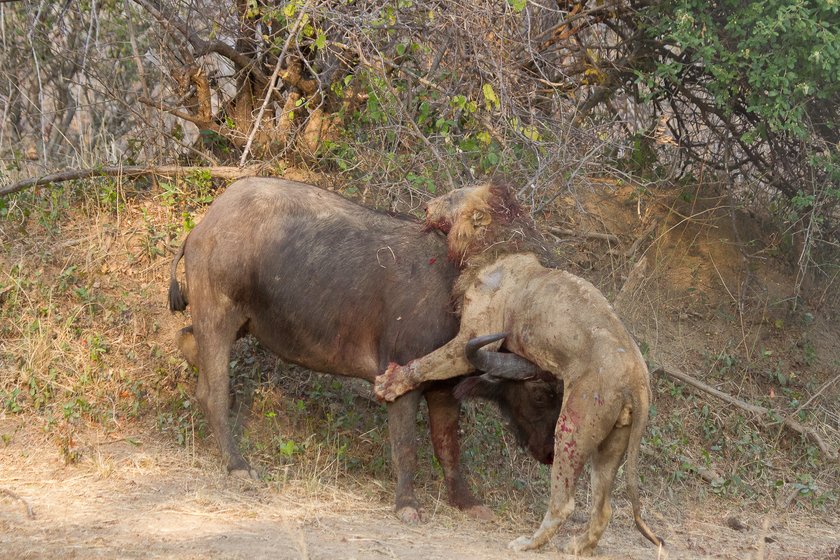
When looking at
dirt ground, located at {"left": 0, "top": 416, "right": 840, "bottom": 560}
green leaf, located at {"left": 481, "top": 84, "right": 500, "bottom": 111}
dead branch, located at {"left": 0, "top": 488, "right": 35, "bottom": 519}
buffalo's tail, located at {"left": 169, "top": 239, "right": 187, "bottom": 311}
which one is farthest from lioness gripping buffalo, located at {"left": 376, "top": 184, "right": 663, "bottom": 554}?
dead branch, located at {"left": 0, "top": 488, "right": 35, "bottom": 519}

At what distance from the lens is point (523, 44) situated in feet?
25.3

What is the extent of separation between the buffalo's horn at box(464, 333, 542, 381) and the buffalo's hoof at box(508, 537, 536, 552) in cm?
87

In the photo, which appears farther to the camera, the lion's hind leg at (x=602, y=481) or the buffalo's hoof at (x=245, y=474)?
the buffalo's hoof at (x=245, y=474)

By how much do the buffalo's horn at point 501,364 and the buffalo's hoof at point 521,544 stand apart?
2.84ft

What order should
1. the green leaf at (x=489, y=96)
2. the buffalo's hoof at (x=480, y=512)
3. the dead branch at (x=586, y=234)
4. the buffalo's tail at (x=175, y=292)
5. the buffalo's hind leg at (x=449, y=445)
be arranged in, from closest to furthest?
the buffalo's hoof at (x=480, y=512)
the buffalo's hind leg at (x=449, y=445)
the green leaf at (x=489, y=96)
the buffalo's tail at (x=175, y=292)
the dead branch at (x=586, y=234)

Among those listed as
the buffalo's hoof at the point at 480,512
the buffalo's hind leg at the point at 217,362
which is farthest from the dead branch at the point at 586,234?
the buffalo's hind leg at the point at 217,362

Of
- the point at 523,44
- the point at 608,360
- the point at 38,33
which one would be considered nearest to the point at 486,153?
the point at 523,44

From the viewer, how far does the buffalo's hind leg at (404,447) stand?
20.5 ft

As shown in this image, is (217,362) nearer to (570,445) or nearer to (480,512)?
(480,512)

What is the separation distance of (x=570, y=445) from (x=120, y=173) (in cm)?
504

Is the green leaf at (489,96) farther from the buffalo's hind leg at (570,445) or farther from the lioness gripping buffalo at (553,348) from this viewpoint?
the buffalo's hind leg at (570,445)

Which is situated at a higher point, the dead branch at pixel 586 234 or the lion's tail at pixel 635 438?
the dead branch at pixel 586 234

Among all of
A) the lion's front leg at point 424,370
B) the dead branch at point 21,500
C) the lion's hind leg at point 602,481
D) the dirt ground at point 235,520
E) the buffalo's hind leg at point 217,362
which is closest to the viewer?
the dirt ground at point 235,520

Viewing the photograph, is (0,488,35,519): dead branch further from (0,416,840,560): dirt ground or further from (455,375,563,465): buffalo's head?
(455,375,563,465): buffalo's head
